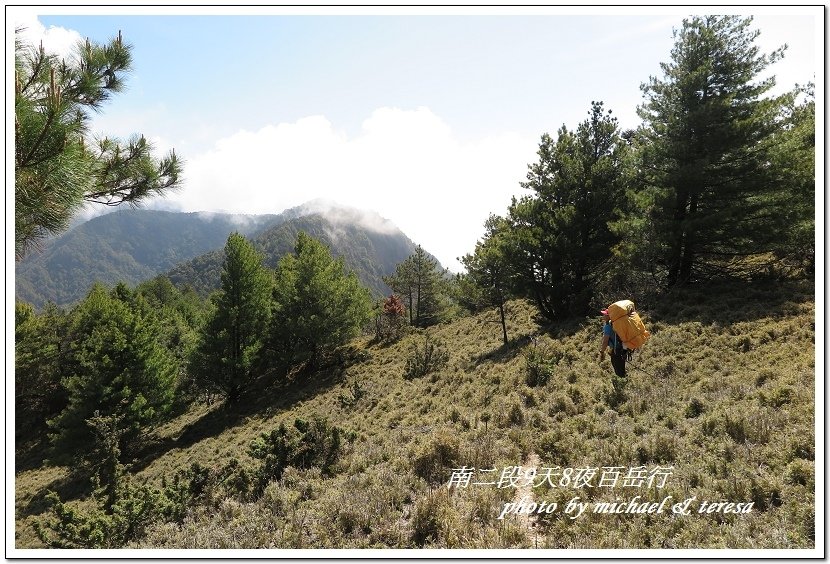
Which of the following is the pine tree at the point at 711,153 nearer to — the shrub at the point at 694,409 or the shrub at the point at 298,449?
the shrub at the point at 694,409

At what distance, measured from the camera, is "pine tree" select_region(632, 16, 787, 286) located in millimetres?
13555

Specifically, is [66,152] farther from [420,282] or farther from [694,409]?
[420,282]

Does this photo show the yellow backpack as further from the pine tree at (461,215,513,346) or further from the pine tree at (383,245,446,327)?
the pine tree at (383,245,446,327)

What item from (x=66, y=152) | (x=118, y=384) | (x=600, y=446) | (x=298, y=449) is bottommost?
(x=118, y=384)

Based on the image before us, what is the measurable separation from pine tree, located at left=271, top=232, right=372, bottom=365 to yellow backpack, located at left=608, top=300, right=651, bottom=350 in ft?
67.6

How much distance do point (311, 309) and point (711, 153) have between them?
23252 mm

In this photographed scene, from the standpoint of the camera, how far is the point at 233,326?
24.1 m

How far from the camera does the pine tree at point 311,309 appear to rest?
25.8m

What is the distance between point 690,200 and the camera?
631 inches

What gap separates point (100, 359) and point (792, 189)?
32.5 m

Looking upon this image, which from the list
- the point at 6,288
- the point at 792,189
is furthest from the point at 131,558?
the point at 792,189

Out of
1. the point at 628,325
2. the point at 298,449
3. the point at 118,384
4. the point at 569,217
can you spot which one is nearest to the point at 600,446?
the point at 628,325

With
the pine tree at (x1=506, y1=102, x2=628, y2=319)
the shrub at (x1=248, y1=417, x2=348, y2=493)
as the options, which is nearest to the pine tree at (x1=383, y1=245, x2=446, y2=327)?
the pine tree at (x1=506, y1=102, x2=628, y2=319)

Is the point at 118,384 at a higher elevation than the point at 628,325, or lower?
lower
